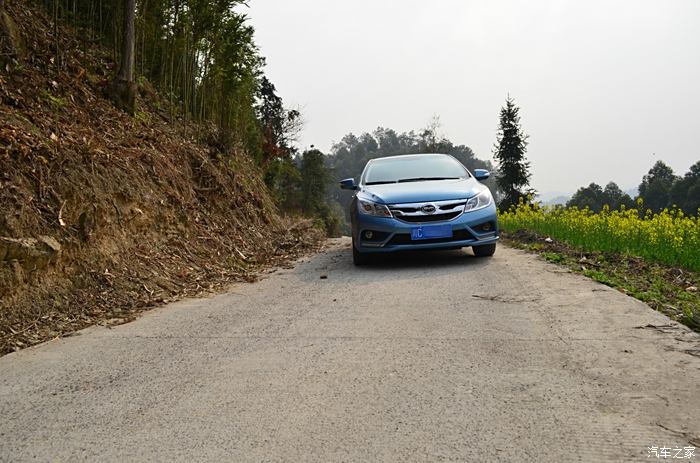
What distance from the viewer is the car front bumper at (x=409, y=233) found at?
7.49 meters

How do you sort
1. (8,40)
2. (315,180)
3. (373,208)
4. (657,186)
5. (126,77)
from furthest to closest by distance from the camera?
(315,180)
(657,186)
(126,77)
(373,208)
(8,40)

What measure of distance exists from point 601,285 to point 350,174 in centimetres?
11619

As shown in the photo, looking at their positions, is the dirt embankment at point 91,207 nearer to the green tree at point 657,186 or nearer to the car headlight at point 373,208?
the car headlight at point 373,208

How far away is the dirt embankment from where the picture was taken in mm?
4922

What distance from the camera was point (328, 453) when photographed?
2.40m

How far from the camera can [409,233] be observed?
7461 millimetres

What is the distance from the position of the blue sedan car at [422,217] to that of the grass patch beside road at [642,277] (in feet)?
3.91

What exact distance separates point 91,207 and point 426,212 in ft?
12.7

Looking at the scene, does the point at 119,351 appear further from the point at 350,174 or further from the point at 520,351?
the point at 350,174

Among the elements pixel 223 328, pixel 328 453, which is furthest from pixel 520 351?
pixel 223 328

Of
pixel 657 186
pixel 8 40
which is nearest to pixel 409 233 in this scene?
pixel 8 40

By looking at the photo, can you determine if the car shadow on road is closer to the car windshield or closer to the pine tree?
the car windshield

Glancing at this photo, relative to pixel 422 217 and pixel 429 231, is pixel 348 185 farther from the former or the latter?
pixel 429 231

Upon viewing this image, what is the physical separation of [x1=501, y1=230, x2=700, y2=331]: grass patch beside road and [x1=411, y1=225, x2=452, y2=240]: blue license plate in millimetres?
1569
